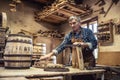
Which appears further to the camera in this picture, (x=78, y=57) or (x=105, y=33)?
(x=105, y=33)

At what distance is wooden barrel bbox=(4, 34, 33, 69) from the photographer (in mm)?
3010

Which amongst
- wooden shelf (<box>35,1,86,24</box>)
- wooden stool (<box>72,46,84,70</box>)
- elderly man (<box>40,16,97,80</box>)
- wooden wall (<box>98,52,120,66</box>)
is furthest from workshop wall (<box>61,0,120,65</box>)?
wooden stool (<box>72,46,84,70</box>)

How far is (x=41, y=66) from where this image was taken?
11.1 feet

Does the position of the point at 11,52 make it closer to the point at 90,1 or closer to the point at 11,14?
the point at 90,1

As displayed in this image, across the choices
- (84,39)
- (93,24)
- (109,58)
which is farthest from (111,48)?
(84,39)

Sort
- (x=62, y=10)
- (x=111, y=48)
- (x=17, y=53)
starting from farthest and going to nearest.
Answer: (x=62, y=10)
(x=111, y=48)
(x=17, y=53)

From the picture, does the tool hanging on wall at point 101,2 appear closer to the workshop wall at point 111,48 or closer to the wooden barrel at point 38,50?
the workshop wall at point 111,48

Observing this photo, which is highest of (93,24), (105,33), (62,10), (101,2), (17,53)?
(101,2)

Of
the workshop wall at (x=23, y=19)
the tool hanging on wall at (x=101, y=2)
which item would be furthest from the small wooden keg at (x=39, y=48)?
the tool hanging on wall at (x=101, y=2)

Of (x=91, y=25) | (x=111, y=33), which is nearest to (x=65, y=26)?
(x=91, y=25)

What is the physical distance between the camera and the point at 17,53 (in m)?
3.01

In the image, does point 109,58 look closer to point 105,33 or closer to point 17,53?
point 105,33

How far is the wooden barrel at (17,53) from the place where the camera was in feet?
9.87

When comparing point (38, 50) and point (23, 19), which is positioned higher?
point (23, 19)
